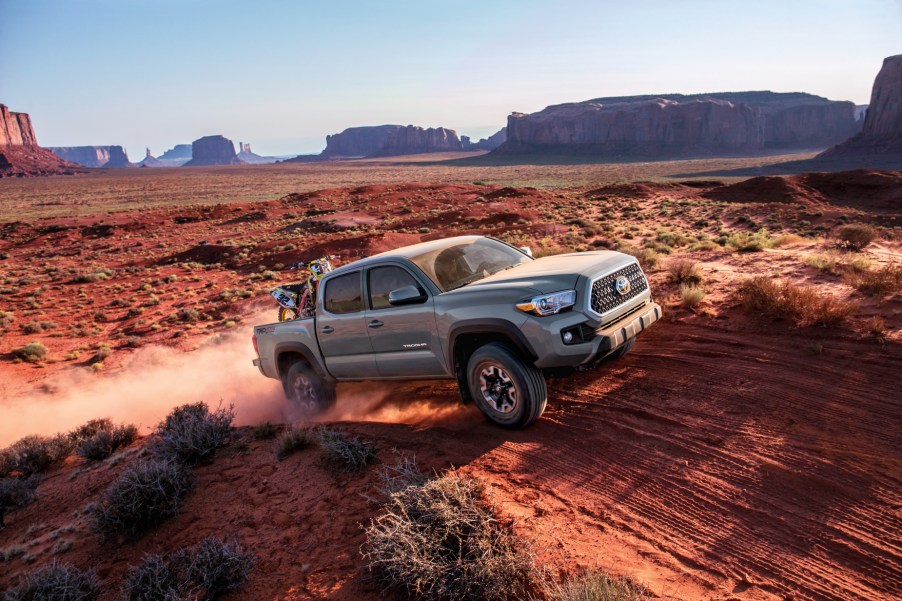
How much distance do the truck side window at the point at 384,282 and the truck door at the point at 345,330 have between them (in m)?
0.18

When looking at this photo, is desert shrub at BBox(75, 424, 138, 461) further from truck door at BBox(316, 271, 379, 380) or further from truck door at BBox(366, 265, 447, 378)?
truck door at BBox(366, 265, 447, 378)

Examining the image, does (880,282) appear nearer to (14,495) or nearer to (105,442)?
(105,442)

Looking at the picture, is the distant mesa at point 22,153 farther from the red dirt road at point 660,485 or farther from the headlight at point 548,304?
the headlight at point 548,304

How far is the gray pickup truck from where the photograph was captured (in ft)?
15.8

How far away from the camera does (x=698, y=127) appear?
134 metres

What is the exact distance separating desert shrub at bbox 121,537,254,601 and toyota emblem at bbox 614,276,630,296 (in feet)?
13.1

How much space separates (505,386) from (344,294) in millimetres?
2273

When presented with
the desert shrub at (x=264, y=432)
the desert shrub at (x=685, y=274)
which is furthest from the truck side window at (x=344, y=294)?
the desert shrub at (x=685, y=274)

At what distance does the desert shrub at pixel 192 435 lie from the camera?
5.58m

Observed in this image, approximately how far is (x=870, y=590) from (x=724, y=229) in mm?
20218

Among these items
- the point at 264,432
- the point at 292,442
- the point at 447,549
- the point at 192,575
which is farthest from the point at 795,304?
the point at 192,575

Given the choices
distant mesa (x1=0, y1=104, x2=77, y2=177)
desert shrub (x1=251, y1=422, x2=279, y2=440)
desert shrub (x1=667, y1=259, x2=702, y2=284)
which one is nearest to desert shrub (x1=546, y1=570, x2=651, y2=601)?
desert shrub (x1=251, y1=422, x2=279, y2=440)

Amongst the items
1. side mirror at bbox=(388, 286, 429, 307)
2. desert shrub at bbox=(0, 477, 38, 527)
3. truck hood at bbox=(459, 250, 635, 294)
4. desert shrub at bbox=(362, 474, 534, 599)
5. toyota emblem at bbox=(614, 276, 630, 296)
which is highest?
truck hood at bbox=(459, 250, 635, 294)

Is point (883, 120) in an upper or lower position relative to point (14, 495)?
upper
